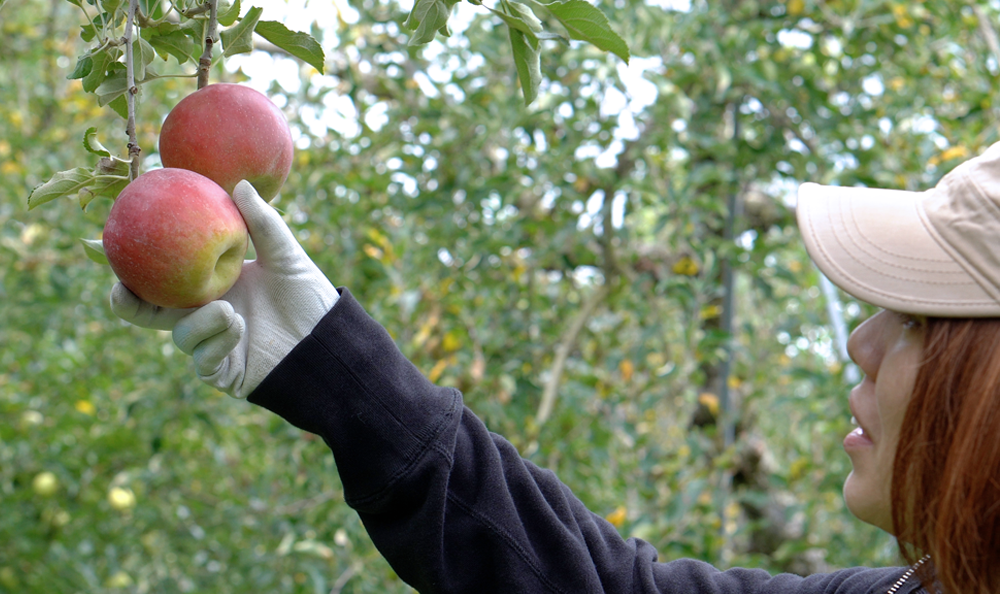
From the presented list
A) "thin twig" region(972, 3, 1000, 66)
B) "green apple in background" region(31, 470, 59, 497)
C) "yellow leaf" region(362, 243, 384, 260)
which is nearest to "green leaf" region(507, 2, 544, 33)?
"yellow leaf" region(362, 243, 384, 260)

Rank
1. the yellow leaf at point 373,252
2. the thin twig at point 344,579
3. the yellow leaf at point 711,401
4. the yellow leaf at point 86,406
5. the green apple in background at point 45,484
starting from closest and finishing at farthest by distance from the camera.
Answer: the thin twig at point 344,579 → the yellow leaf at point 373,252 → the yellow leaf at point 711,401 → the green apple in background at point 45,484 → the yellow leaf at point 86,406

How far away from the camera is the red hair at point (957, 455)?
59 cm

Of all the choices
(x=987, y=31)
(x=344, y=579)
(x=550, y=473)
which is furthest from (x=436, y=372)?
(x=987, y=31)

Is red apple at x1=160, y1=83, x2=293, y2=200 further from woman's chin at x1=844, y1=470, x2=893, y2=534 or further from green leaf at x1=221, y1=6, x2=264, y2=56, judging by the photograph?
woman's chin at x1=844, y1=470, x2=893, y2=534

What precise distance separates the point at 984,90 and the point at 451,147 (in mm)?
1188

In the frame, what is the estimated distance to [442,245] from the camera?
6.18 feet

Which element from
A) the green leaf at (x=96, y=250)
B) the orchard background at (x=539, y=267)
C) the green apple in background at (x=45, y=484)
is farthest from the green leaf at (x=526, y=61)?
the green apple in background at (x=45, y=484)

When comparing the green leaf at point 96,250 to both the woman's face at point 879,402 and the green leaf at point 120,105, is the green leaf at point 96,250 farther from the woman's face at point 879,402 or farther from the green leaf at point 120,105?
the woman's face at point 879,402

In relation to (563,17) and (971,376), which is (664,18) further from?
(971,376)

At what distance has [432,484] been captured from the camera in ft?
2.48

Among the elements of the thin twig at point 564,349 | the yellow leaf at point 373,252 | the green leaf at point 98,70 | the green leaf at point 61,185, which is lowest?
the thin twig at point 564,349

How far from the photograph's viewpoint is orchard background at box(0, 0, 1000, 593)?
1.74 meters

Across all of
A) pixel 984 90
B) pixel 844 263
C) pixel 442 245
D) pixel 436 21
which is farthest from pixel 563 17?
pixel 984 90

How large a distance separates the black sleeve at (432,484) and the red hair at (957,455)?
0.60ft
